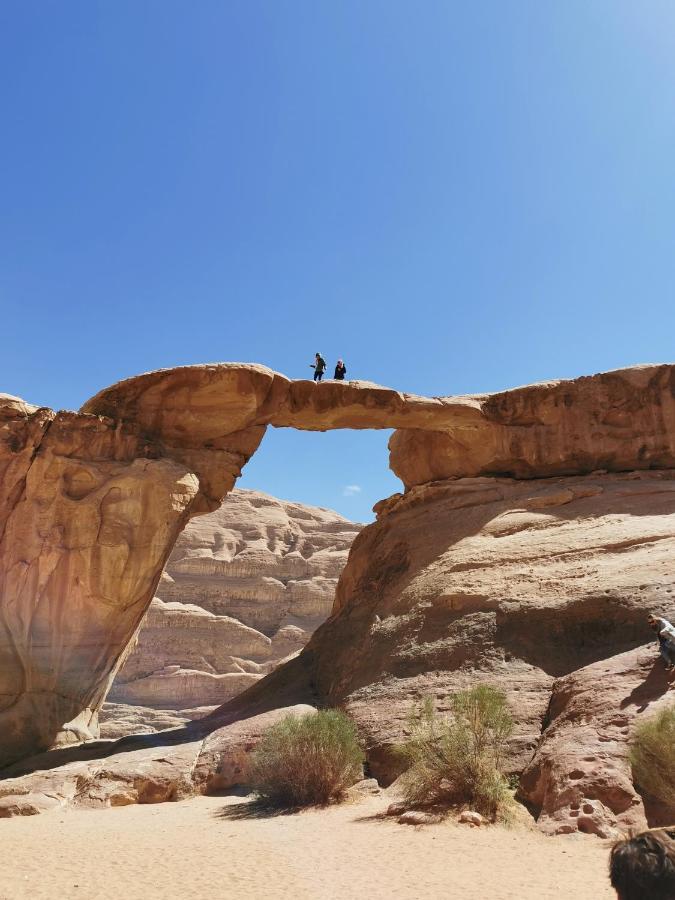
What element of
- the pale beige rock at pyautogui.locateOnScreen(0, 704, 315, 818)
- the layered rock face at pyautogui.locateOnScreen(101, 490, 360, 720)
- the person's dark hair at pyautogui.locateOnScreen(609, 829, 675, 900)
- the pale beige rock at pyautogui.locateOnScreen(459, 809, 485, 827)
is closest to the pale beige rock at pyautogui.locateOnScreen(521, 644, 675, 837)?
the pale beige rock at pyautogui.locateOnScreen(459, 809, 485, 827)

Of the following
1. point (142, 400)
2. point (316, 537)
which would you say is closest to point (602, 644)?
point (142, 400)

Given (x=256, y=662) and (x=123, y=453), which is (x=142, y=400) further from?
(x=256, y=662)

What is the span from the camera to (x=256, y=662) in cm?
4416

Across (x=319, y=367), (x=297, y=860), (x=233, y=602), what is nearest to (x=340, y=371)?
(x=319, y=367)

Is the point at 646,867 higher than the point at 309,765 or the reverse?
higher

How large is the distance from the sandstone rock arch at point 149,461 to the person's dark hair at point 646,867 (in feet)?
47.0

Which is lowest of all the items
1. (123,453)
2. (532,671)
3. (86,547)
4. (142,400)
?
(532,671)

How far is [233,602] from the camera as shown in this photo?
49.2 metres

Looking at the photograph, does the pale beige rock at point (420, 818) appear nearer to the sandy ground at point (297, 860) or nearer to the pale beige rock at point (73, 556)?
the sandy ground at point (297, 860)

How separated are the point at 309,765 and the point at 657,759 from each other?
5279 millimetres

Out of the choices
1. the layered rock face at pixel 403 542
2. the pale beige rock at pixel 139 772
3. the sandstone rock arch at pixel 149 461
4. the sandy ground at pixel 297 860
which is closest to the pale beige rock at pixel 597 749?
the layered rock face at pixel 403 542

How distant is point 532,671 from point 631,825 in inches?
172

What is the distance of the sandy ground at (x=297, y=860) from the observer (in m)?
6.38

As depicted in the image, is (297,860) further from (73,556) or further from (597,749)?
(73,556)
